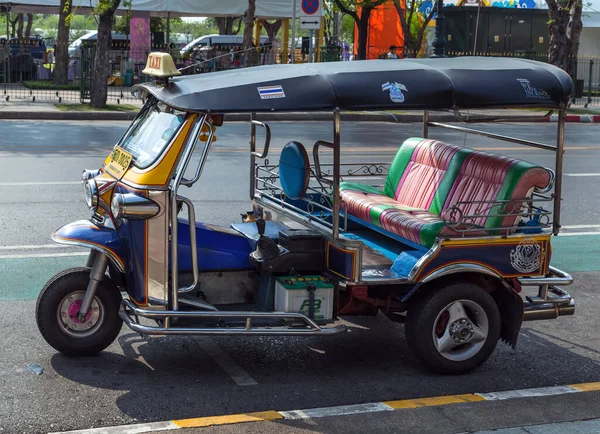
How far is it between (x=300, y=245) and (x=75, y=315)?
1.44 metres

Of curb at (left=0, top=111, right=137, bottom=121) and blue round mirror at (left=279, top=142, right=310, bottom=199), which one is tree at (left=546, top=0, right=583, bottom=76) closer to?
curb at (left=0, top=111, right=137, bottom=121)

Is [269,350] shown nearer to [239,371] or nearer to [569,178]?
[239,371]

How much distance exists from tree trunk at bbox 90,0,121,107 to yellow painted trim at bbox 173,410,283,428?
19.4 metres

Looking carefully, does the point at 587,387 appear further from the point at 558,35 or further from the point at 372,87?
the point at 558,35

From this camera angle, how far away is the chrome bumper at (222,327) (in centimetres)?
534

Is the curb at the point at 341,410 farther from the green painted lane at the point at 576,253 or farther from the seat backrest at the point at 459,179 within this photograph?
the green painted lane at the point at 576,253

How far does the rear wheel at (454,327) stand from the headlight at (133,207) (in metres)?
1.74

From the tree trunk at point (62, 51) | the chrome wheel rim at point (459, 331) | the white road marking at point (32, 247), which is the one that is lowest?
the white road marking at point (32, 247)

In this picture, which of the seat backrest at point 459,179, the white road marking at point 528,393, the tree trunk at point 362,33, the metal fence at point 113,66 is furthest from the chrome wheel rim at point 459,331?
the tree trunk at point 362,33

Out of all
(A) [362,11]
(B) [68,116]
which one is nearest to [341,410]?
(B) [68,116]

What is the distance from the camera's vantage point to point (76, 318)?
A: 223 inches

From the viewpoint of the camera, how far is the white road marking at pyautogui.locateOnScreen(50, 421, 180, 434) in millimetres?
4742


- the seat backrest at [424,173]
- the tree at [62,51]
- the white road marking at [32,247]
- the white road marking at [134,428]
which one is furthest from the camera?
the tree at [62,51]

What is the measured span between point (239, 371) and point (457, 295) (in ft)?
4.67
